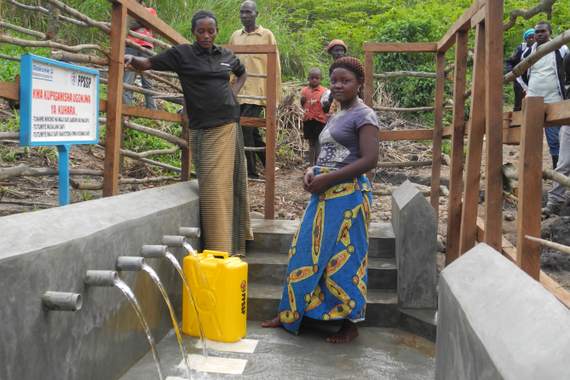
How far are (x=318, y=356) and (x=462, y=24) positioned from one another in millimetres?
2479

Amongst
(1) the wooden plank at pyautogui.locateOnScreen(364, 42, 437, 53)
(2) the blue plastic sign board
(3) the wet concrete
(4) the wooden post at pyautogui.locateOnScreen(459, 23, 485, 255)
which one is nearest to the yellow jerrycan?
(3) the wet concrete

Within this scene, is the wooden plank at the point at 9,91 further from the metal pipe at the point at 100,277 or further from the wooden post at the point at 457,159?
the wooden post at the point at 457,159

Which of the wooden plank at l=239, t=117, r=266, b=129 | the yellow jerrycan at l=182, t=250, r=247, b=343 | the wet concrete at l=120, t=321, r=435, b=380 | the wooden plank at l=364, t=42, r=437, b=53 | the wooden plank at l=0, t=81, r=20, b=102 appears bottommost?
the wet concrete at l=120, t=321, r=435, b=380

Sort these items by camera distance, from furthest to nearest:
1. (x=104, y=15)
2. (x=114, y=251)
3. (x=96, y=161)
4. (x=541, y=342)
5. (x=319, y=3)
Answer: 1. (x=319, y=3)
2. (x=104, y=15)
3. (x=96, y=161)
4. (x=114, y=251)
5. (x=541, y=342)

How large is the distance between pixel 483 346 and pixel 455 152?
295 cm

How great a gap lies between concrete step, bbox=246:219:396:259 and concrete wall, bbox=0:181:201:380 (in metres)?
1.15

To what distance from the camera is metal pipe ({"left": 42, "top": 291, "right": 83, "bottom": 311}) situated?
2.05 m

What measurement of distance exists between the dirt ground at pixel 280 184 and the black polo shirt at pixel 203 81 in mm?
1474

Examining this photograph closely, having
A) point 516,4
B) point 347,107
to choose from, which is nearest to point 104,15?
point 347,107

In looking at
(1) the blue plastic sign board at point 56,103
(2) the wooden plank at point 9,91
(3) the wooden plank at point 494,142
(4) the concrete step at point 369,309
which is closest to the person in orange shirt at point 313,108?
(4) the concrete step at point 369,309

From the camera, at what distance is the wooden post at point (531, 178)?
2.44 meters

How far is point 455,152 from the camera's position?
410cm

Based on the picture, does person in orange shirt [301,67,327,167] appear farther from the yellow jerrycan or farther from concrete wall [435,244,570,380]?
concrete wall [435,244,570,380]

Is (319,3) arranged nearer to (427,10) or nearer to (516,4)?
(427,10)
